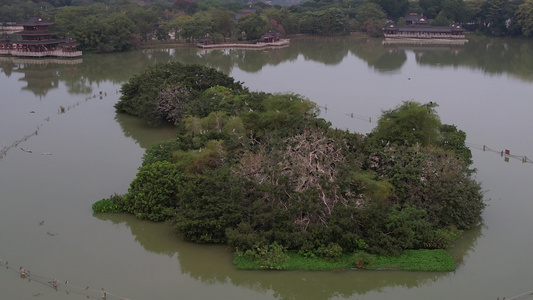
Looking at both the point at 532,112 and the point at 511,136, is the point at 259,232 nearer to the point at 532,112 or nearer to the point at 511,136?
the point at 511,136

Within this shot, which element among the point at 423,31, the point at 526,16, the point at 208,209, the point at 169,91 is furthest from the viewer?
→ the point at 423,31

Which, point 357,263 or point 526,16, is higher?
point 526,16

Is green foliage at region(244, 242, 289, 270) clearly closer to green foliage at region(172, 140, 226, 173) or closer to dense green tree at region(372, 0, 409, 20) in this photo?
green foliage at region(172, 140, 226, 173)

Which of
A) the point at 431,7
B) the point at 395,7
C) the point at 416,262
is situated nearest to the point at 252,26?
the point at 395,7

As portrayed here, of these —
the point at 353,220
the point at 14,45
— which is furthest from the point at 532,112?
the point at 14,45

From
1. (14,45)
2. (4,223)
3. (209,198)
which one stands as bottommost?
(4,223)

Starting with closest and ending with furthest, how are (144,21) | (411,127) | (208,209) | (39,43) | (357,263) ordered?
(357,263)
(208,209)
(411,127)
(39,43)
(144,21)

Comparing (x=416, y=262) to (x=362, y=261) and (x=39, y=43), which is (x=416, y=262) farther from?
(x=39, y=43)

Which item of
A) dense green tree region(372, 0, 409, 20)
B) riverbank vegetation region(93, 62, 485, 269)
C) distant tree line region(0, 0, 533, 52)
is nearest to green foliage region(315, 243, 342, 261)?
riverbank vegetation region(93, 62, 485, 269)
